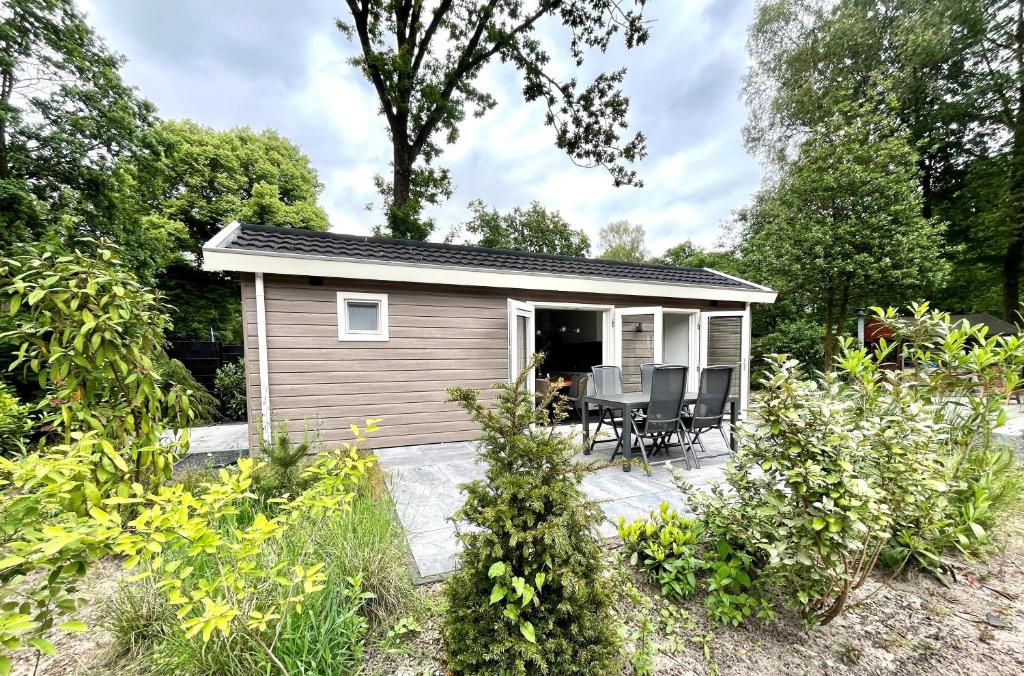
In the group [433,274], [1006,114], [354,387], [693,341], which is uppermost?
[1006,114]

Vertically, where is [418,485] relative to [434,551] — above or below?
below

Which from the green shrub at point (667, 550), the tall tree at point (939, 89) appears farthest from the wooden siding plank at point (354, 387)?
the tall tree at point (939, 89)

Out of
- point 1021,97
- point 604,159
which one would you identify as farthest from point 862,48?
point 604,159

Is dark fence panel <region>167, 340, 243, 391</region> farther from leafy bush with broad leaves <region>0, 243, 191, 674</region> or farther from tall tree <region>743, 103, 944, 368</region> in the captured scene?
tall tree <region>743, 103, 944, 368</region>

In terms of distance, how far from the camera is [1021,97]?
380 inches

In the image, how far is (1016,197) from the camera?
30.0 ft

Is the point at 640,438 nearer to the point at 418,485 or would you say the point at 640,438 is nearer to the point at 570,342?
the point at 418,485

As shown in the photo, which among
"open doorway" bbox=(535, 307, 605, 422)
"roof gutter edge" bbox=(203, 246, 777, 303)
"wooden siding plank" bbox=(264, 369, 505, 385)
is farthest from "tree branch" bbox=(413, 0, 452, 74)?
"wooden siding plank" bbox=(264, 369, 505, 385)

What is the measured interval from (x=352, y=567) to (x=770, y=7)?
15992 mm

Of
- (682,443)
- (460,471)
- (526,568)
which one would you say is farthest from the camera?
(682,443)

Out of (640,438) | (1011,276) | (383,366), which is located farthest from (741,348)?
(1011,276)

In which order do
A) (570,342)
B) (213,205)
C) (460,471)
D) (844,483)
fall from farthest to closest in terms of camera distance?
(213,205) → (570,342) → (460,471) → (844,483)

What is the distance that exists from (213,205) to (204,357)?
29.0 ft

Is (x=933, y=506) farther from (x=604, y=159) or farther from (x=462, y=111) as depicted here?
(x=462, y=111)
